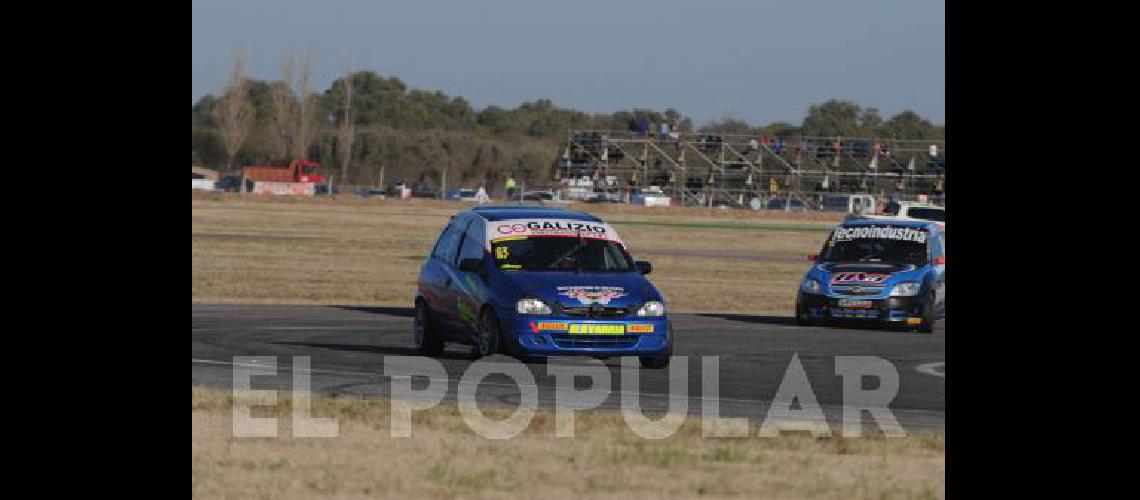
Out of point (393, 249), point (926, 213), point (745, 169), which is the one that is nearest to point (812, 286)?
point (926, 213)

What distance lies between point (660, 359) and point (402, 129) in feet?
415

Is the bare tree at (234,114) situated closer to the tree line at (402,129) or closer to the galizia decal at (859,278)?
the tree line at (402,129)

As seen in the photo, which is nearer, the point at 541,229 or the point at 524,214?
the point at 541,229

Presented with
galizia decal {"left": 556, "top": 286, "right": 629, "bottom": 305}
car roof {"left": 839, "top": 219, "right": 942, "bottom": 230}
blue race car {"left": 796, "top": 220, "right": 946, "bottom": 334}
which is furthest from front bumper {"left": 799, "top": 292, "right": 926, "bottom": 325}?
galizia decal {"left": 556, "top": 286, "right": 629, "bottom": 305}

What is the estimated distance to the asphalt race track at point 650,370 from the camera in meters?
14.9

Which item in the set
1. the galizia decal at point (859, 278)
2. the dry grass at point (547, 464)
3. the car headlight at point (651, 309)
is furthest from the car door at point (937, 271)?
the dry grass at point (547, 464)

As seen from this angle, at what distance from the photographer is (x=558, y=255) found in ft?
61.5

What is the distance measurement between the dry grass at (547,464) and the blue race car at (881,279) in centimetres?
1211

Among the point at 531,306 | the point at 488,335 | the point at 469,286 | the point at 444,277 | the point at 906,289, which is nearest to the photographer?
the point at 531,306

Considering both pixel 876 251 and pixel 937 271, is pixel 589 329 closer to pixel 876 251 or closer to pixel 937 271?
pixel 937 271

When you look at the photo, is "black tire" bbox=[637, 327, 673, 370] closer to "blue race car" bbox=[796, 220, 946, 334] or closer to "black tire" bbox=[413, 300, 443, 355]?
"black tire" bbox=[413, 300, 443, 355]
